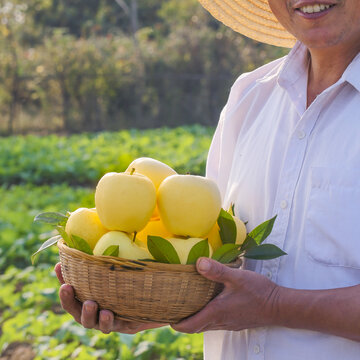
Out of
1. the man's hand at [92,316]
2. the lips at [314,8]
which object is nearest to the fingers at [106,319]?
Answer: the man's hand at [92,316]

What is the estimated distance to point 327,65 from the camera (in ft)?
5.16

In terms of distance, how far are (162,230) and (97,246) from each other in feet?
0.64

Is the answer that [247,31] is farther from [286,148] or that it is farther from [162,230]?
[162,230]

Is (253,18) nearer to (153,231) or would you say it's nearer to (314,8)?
(314,8)

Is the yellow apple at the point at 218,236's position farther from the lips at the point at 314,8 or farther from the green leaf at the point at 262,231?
the lips at the point at 314,8

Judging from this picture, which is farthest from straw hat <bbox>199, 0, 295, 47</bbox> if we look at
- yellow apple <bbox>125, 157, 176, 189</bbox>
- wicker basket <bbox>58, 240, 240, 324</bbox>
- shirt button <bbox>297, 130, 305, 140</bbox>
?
wicker basket <bbox>58, 240, 240, 324</bbox>

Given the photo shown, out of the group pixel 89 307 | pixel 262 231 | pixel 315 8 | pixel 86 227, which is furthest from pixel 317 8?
pixel 89 307

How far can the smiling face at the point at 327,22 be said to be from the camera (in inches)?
57.1

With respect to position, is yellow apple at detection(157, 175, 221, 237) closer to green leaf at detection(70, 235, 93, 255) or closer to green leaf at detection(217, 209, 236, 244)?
green leaf at detection(217, 209, 236, 244)

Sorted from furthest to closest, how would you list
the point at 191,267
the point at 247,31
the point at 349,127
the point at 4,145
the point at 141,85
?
1. the point at 141,85
2. the point at 4,145
3. the point at 247,31
4. the point at 349,127
5. the point at 191,267

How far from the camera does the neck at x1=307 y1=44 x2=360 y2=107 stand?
1.52m

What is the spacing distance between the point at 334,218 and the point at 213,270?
1.03 feet

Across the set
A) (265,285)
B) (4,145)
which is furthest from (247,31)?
(4,145)

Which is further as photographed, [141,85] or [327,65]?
[141,85]
